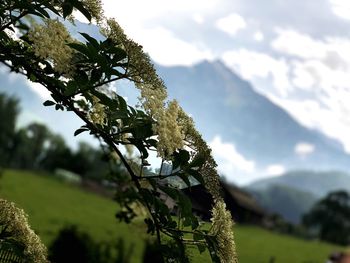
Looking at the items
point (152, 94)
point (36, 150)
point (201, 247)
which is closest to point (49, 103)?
point (152, 94)

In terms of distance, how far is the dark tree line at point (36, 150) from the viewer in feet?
311

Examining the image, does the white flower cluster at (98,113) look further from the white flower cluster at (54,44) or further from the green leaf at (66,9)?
the green leaf at (66,9)

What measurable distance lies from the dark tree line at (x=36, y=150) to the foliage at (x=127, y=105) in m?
81.6

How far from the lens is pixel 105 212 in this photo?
48781 millimetres

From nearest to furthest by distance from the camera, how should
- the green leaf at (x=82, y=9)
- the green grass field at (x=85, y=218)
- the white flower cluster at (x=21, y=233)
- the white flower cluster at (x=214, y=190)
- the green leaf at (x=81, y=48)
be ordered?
Result: 1. the green leaf at (x=81, y=48)
2. the white flower cluster at (x=214, y=190)
3. the green leaf at (x=82, y=9)
4. the white flower cluster at (x=21, y=233)
5. the green grass field at (x=85, y=218)

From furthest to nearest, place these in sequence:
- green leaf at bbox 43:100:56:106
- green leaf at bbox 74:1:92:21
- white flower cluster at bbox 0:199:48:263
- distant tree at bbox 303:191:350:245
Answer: distant tree at bbox 303:191:350:245
white flower cluster at bbox 0:199:48:263
green leaf at bbox 43:100:56:106
green leaf at bbox 74:1:92:21

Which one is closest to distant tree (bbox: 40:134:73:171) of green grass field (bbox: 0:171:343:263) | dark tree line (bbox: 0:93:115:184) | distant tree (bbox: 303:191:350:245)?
dark tree line (bbox: 0:93:115:184)

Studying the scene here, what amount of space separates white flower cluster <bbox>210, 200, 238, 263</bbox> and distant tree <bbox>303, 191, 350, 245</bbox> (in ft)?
329

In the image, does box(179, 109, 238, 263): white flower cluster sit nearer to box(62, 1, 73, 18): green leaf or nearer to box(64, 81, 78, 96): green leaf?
box(64, 81, 78, 96): green leaf

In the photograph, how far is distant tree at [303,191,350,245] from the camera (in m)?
102

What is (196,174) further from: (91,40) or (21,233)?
(21,233)

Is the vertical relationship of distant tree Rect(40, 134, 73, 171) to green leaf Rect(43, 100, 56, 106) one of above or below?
above

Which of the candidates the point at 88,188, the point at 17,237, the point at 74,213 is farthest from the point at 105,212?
the point at 17,237

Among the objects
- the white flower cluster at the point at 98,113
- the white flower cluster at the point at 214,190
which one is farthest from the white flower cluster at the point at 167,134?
the white flower cluster at the point at 98,113
